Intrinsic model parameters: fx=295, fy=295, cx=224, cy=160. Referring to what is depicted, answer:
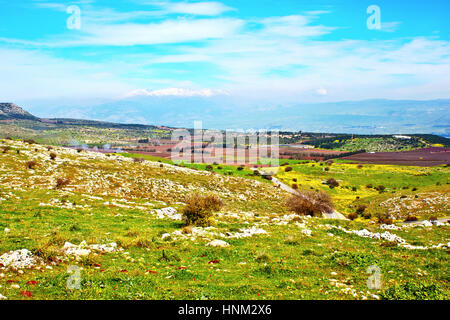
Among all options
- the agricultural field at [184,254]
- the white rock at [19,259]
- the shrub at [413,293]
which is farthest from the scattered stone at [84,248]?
the shrub at [413,293]

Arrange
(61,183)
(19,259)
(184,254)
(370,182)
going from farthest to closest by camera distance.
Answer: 1. (370,182)
2. (61,183)
3. (184,254)
4. (19,259)

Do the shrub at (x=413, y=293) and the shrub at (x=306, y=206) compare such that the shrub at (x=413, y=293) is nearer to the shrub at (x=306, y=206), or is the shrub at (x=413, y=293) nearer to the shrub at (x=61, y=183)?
the shrub at (x=306, y=206)

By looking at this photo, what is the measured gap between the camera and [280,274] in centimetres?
1271

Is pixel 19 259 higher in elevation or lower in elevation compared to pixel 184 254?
higher

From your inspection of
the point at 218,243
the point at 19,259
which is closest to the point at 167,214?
the point at 218,243

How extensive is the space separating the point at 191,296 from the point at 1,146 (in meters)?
51.7

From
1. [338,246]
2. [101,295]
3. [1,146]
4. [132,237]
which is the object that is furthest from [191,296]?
[1,146]

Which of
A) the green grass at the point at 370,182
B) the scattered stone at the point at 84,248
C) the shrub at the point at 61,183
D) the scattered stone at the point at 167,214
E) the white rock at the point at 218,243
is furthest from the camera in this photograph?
the green grass at the point at 370,182

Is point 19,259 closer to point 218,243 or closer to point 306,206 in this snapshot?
point 218,243

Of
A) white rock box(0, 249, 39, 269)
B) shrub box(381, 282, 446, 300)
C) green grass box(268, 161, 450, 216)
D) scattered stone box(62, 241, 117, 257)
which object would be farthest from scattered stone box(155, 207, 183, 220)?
green grass box(268, 161, 450, 216)

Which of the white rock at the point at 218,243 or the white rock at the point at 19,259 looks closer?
the white rock at the point at 19,259

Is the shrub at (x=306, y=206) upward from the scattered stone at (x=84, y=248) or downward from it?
downward

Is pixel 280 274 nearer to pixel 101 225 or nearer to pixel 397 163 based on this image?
pixel 101 225

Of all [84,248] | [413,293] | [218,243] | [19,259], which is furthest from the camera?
[218,243]
